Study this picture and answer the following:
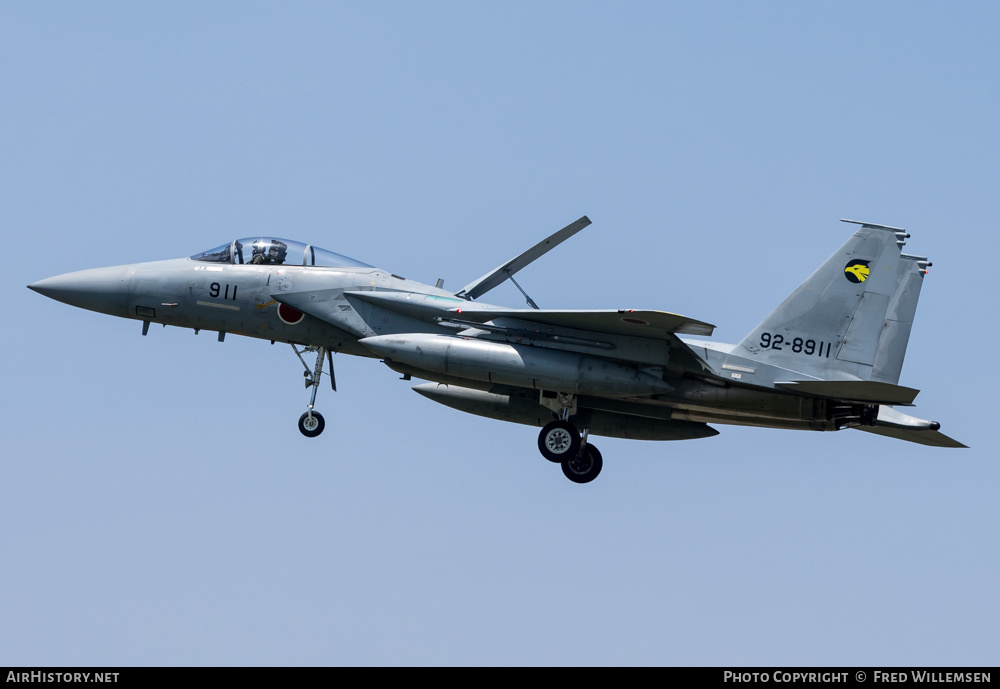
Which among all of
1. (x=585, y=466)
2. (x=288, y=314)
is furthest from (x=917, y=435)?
(x=288, y=314)

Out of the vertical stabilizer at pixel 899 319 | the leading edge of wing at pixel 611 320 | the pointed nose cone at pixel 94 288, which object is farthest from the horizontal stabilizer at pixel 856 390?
the pointed nose cone at pixel 94 288

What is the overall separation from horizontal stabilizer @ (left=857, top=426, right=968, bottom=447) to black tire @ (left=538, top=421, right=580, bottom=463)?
4.22 meters

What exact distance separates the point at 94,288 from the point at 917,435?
41.8 ft

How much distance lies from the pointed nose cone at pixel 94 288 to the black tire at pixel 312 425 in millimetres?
3335

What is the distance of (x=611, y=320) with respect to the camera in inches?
667

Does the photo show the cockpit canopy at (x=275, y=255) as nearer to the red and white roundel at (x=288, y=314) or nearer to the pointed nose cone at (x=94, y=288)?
the red and white roundel at (x=288, y=314)

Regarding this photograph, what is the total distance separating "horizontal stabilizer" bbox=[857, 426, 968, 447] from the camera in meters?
18.3

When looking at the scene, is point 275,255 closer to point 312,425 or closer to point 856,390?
point 312,425

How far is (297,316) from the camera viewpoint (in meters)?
18.6

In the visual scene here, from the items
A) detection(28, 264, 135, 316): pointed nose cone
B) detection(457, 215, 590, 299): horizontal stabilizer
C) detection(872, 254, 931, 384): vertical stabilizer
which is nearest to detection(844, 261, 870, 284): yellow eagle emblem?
detection(872, 254, 931, 384): vertical stabilizer
